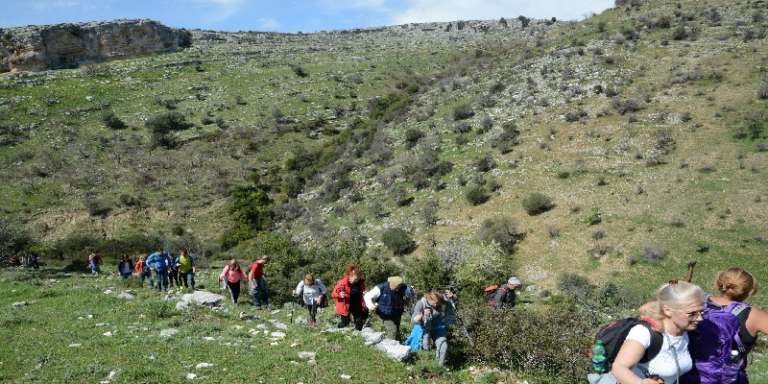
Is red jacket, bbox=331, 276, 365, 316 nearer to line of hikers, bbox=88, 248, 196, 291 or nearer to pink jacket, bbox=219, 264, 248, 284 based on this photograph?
pink jacket, bbox=219, 264, 248, 284

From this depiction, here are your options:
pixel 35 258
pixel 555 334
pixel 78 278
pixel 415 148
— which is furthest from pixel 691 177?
pixel 35 258

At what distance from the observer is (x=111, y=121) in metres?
49.9

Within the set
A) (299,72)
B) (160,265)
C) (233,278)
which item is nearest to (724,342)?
(233,278)

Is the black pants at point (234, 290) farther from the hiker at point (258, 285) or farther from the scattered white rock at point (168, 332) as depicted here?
the scattered white rock at point (168, 332)

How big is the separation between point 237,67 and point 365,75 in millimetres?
16695

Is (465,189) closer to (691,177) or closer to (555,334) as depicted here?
(691,177)

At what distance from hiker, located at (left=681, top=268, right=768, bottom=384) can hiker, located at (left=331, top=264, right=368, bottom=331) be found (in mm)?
6651

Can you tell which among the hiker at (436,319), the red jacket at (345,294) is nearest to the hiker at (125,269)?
the red jacket at (345,294)

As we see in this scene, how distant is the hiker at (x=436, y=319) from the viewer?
8.20 meters

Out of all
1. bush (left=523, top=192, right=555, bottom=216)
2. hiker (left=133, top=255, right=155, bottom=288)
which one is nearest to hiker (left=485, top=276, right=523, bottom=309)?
hiker (left=133, top=255, right=155, bottom=288)

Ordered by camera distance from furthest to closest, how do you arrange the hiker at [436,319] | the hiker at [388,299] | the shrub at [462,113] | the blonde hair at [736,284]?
the shrub at [462,113] → the hiker at [388,299] → the hiker at [436,319] → the blonde hair at [736,284]

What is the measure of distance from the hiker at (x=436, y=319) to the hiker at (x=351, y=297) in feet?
6.74

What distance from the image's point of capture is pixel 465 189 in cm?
3012

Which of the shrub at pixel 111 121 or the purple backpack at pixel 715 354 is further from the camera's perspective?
the shrub at pixel 111 121
